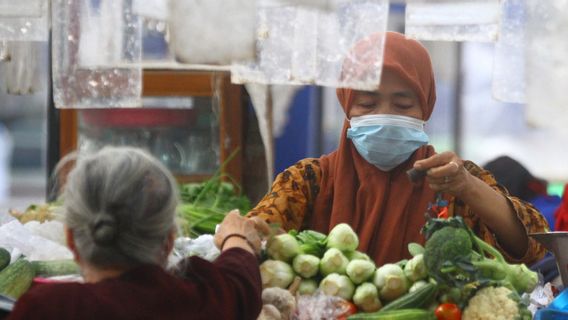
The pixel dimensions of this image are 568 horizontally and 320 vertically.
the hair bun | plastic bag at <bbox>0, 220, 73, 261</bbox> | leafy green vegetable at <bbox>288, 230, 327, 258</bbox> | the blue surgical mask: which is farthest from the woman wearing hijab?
the hair bun

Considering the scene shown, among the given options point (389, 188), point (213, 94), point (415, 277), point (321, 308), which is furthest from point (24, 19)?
point (213, 94)

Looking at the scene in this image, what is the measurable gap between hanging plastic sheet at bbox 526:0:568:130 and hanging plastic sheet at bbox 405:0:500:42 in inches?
7.3

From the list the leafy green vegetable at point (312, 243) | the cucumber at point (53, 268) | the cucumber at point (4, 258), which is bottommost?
the cucumber at point (53, 268)

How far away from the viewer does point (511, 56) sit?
3.48 m

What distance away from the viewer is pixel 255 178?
681 centimetres

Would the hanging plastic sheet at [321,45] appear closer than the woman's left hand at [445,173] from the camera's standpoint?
No

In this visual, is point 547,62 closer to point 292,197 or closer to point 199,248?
point 292,197

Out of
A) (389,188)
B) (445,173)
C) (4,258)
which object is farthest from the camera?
(389,188)

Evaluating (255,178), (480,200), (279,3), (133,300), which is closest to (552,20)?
(480,200)

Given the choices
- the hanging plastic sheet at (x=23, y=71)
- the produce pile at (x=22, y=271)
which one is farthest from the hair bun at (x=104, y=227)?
the hanging plastic sheet at (x=23, y=71)

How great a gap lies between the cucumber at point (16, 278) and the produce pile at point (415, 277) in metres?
0.75

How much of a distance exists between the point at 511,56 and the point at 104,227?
1870 millimetres

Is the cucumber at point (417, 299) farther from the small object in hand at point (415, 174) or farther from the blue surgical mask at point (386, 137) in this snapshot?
the blue surgical mask at point (386, 137)

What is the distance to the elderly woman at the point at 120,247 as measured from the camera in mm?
2119
